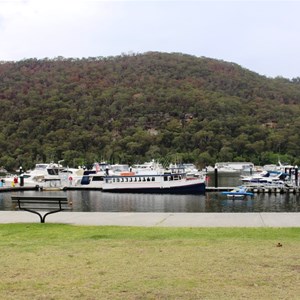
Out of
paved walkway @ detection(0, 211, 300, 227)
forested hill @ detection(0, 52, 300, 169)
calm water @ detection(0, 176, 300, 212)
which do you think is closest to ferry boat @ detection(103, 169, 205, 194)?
calm water @ detection(0, 176, 300, 212)

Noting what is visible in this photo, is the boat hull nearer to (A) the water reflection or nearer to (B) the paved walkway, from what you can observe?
(A) the water reflection

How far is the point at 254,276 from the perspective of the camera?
22.2 ft

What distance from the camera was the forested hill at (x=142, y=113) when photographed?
132m

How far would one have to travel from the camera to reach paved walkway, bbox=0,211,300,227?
1351 cm

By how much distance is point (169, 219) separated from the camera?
1473 cm

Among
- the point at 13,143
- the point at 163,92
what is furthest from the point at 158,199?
the point at 163,92

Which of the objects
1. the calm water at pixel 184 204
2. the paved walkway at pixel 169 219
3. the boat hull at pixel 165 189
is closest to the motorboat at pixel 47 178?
the boat hull at pixel 165 189

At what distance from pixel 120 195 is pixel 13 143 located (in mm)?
76126

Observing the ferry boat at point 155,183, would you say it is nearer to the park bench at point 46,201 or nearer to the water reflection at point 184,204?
the water reflection at point 184,204

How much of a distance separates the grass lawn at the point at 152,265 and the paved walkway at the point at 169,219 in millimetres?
2057

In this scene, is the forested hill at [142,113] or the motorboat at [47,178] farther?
the forested hill at [142,113]

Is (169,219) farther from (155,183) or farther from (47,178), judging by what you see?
(47,178)

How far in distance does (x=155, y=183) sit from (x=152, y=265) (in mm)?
50936

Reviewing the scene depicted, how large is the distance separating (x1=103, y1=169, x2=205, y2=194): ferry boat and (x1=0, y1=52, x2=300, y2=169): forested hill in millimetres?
57366
